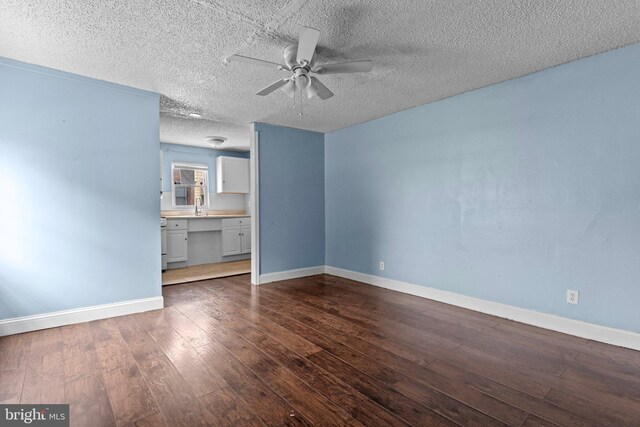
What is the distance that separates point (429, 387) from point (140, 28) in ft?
10.1

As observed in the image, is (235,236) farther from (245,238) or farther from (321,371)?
(321,371)

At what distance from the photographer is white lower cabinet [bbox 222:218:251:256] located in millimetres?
6070

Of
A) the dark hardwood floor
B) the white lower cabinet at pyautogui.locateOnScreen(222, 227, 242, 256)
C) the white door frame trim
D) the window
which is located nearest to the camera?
the dark hardwood floor

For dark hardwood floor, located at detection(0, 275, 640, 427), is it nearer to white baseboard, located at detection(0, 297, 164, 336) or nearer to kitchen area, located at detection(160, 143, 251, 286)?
white baseboard, located at detection(0, 297, 164, 336)

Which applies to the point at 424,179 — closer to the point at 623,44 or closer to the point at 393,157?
→ the point at 393,157

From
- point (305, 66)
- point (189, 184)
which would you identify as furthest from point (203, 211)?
point (305, 66)

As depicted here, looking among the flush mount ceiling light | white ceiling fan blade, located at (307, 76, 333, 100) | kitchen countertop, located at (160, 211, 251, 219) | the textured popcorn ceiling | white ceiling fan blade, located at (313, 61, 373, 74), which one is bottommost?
kitchen countertop, located at (160, 211, 251, 219)

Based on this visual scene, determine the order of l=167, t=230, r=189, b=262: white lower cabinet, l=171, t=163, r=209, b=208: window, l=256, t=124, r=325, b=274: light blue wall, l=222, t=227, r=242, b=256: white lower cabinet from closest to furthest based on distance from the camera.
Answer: l=256, t=124, r=325, b=274: light blue wall
l=167, t=230, r=189, b=262: white lower cabinet
l=222, t=227, r=242, b=256: white lower cabinet
l=171, t=163, r=209, b=208: window

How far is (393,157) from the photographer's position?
4.16 metres

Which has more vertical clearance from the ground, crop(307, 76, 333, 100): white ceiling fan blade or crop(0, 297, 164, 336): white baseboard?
crop(307, 76, 333, 100): white ceiling fan blade

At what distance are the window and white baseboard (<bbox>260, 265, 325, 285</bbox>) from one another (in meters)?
2.91

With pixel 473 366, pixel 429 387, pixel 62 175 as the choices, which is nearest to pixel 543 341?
pixel 473 366

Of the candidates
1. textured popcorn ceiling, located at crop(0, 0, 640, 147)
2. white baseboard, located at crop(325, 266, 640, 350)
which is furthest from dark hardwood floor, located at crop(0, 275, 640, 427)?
textured popcorn ceiling, located at crop(0, 0, 640, 147)

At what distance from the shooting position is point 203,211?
6582 millimetres
